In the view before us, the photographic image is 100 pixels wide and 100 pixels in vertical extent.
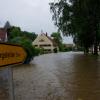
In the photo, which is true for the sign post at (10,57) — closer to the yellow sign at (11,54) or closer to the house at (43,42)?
the yellow sign at (11,54)

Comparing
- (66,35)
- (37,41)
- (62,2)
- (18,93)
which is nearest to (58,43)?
(37,41)

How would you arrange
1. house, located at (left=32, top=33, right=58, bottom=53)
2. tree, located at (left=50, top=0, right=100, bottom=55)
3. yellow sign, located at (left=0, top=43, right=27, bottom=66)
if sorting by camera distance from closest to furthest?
yellow sign, located at (left=0, top=43, right=27, bottom=66) < tree, located at (left=50, top=0, right=100, bottom=55) < house, located at (left=32, top=33, right=58, bottom=53)

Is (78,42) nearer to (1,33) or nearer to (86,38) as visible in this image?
(86,38)

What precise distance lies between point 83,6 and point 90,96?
12770 mm

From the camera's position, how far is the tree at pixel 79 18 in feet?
77.0

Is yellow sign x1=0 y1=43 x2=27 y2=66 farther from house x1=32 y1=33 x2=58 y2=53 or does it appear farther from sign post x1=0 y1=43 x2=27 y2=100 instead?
house x1=32 y1=33 x2=58 y2=53

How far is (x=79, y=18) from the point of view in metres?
31.5

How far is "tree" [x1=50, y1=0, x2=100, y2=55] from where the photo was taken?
23484mm

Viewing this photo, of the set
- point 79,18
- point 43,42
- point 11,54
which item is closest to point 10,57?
point 11,54

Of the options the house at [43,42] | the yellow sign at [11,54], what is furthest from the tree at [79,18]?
the house at [43,42]

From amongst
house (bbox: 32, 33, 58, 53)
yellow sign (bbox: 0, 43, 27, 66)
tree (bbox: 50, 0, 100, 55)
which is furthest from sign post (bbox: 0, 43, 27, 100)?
house (bbox: 32, 33, 58, 53)

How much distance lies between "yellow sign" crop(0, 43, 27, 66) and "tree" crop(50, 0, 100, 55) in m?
17.9

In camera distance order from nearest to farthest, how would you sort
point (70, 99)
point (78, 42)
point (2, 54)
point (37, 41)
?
point (2, 54) → point (70, 99) → point (78, 42) → point (37, 41)

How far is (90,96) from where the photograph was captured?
10.6m
